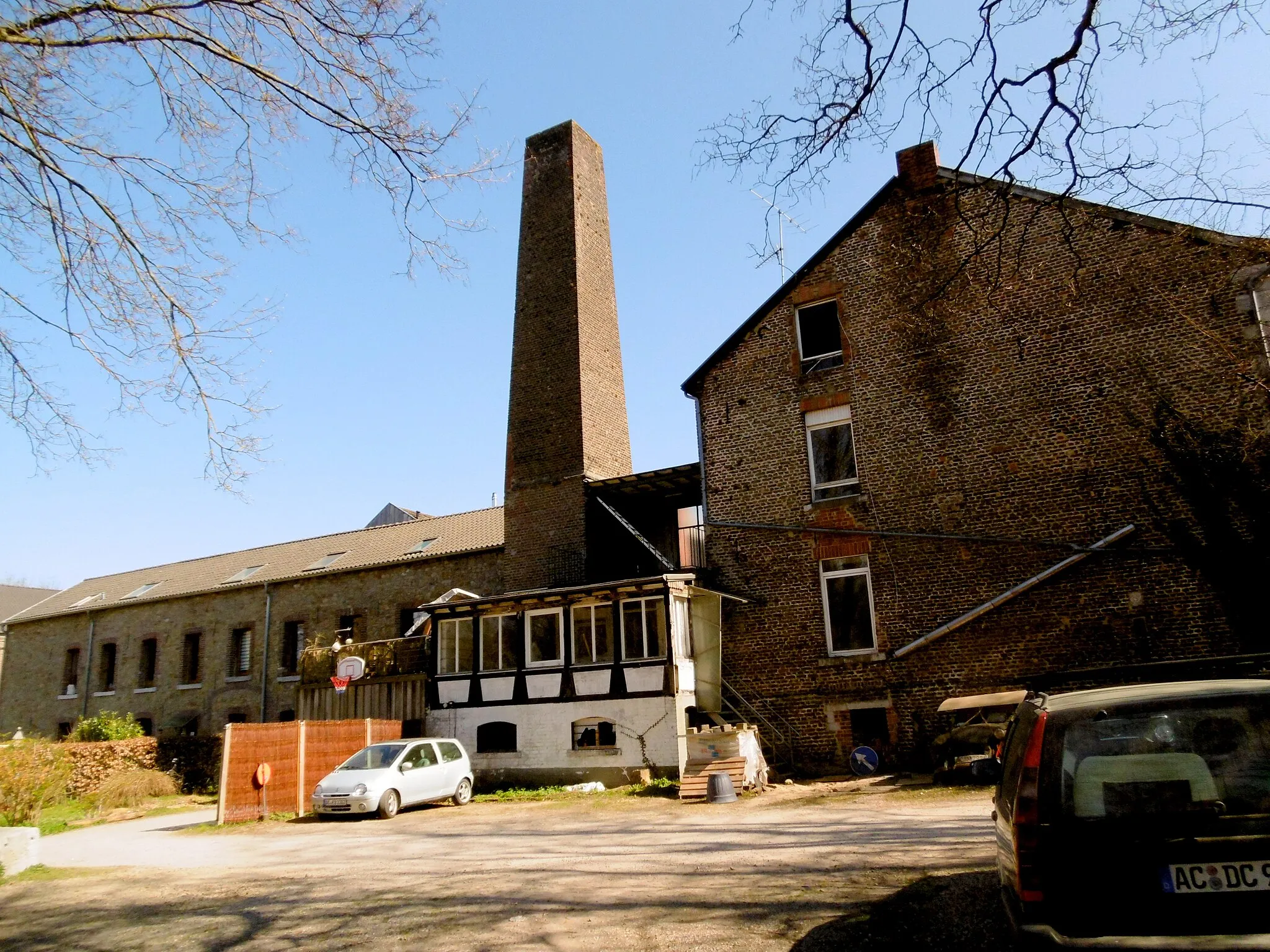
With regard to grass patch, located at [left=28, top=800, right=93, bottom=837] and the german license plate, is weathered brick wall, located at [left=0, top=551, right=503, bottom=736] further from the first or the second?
the german license plate

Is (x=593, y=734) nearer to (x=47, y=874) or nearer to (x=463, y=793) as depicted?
(x=463, y=793)

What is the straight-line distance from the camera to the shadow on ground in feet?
17.8

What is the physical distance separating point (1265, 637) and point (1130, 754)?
506 inches

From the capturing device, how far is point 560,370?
78.5 feet

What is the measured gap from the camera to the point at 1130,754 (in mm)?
3732

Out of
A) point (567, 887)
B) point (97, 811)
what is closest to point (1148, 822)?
point (567, 887)

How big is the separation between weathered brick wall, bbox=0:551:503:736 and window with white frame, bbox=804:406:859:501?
35.5 ft

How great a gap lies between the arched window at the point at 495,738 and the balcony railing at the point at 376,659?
111 inches

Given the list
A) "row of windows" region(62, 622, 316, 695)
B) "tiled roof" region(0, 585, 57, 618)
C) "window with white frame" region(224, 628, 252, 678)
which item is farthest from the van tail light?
"tiled roof" region(0, 585, 57, 618)

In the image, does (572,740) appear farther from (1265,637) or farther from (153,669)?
(153,669)

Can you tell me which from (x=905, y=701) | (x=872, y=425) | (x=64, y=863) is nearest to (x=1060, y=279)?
(x=872, y=425)

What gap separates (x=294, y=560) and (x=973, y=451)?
25795 mm

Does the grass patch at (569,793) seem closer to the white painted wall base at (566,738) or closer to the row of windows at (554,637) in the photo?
the white painted wall base at (566,738)

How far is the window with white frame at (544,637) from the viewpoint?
19.9 meters
